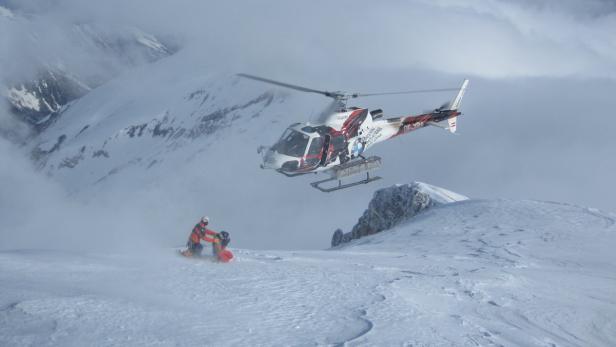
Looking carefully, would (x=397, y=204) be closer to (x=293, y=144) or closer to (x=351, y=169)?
(x=351, y=169)

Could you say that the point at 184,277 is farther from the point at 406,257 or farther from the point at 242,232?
the point at 242,232

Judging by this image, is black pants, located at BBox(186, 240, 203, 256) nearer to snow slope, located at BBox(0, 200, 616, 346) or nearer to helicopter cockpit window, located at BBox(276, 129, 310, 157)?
snow slope, located at BBox(0, 200, 616, 346)

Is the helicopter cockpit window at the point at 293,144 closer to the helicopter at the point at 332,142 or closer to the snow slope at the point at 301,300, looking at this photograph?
the helicopter at the point at 332,142

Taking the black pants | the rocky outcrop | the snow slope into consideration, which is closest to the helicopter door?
the snow slope

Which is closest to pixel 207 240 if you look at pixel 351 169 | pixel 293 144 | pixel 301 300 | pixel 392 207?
pixel 301 300

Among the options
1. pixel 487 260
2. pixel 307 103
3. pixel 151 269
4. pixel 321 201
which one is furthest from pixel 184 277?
pixel 307 103
